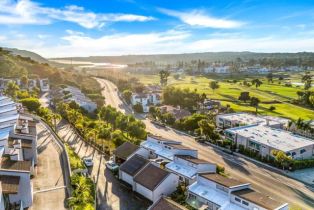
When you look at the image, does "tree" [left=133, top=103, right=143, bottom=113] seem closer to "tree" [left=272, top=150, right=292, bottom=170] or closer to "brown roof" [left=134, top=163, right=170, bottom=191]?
"tree" [left=272, top=150, right=292, bottom=170]

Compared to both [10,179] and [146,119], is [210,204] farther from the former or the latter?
[146,119]

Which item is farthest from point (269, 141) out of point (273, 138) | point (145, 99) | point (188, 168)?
point (145, 99)

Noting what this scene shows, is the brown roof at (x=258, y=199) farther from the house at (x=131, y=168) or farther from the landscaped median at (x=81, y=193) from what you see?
the landscaped median at (x=81, y=193)

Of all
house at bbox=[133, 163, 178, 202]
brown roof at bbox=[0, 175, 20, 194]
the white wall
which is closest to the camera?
brown roof at bbox=[0, 175, 20, 194]

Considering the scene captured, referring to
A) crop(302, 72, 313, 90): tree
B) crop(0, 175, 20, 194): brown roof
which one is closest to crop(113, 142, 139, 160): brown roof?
crop(0, 175, 20, 194): brown roof

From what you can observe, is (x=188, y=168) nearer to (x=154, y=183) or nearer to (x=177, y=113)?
(x=154, y=183)

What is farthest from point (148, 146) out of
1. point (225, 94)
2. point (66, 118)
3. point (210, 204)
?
point (225, 94)

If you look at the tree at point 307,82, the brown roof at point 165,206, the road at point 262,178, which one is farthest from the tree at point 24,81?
the tree at point 307,82
